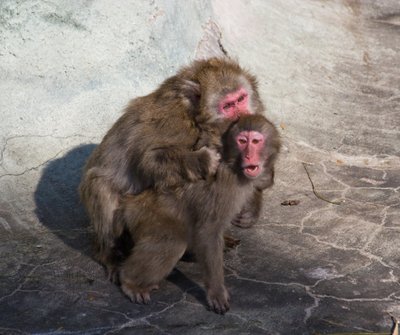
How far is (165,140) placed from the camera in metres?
4.32

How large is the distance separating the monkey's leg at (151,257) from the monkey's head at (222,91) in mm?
722

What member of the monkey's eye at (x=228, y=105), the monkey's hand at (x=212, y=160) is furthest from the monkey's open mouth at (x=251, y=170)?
the monkey's eye at (x=228, y=105)

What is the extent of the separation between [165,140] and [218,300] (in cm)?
96

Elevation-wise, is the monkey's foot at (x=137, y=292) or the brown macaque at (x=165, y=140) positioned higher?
the brown macaque at (x=165, y=140)

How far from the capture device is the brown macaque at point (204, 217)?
4129 mm

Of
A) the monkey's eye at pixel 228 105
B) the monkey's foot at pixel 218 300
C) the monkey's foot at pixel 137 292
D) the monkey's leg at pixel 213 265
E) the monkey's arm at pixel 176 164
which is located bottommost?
the monkey's foot at pixel 137 292

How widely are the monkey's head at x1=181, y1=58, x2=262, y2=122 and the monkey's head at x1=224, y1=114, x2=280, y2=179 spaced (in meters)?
0.20

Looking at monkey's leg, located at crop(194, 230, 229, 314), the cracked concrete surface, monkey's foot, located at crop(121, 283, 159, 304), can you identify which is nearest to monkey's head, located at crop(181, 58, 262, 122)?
monkey's leg, located at crop(194, 230, 229, 314)

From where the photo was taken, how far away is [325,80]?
747 centimetres

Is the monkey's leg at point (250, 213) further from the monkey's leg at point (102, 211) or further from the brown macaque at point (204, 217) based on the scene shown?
the monkey's leg at point (102, 211)

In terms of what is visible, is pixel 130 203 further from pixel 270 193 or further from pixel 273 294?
pixel 270 193

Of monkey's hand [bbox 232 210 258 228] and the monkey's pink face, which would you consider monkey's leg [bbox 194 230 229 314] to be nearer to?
the monkey's pink face

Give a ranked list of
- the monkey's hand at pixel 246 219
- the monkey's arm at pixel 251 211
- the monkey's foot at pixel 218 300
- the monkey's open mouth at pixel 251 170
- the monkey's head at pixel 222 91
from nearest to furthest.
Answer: the monkey's foot at pixel 218 300 → the monkey's open mouth at pixel 251 170 → the monkey's head at pixel 222 91 → the monkey's arm at pixel 251 211 → the monkey's hand at pixel 246 219

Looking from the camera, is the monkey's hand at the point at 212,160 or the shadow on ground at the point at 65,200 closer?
the monkey's hand at the point at 212,160
